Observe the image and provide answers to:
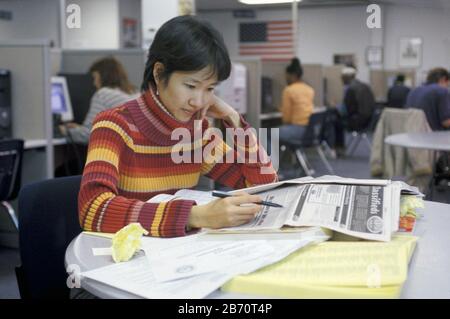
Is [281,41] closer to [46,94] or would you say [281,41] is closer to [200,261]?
[46,94]

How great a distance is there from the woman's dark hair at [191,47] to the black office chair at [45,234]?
15.2 inches

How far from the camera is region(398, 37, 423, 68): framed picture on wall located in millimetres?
Result: 12180

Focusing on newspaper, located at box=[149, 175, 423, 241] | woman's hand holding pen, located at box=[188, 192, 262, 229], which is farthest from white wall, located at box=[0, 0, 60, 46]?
woman's hand holding pen, located at box=[188, 192, 262, 229]

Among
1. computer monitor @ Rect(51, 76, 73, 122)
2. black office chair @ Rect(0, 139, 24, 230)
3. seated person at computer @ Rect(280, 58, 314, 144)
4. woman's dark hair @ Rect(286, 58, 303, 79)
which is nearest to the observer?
black office chair @ Rect(0, 139, 24, 230)

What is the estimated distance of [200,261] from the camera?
851 mm

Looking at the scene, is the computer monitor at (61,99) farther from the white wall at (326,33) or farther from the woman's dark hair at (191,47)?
the white wall at (326,33)

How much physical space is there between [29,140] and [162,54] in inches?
94.8

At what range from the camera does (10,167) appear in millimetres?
3121

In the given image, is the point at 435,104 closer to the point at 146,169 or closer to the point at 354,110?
the point at 354,110

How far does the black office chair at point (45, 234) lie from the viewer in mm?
1353

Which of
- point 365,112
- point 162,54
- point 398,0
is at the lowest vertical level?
point 365,112

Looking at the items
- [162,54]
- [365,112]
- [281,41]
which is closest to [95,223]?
[162,54]

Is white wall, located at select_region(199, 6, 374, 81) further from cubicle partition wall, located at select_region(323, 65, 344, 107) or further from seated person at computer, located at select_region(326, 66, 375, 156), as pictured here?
seated person at computer, located at select_region(326, 66, 375, 156)
